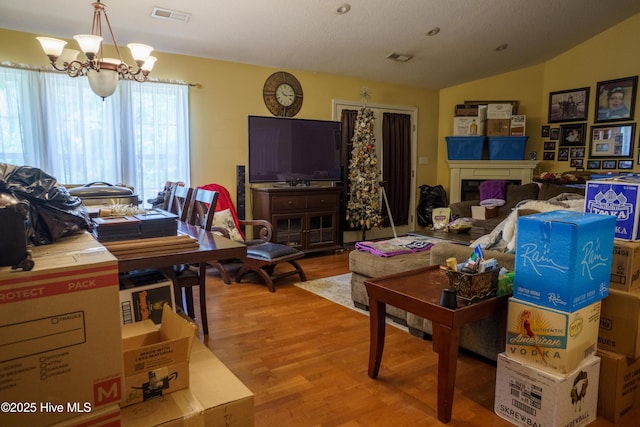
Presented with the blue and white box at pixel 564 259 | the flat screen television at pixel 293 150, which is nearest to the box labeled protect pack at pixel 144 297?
the blue and white box at pixel 564 259

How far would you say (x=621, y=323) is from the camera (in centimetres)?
195

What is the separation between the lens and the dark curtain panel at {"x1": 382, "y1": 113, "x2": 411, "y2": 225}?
250 inches

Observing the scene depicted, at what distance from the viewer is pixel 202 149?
4887 millimetres

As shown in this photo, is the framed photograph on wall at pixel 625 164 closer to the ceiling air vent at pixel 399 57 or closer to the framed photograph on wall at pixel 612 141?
the framed photograph on wall at pixel 612 141

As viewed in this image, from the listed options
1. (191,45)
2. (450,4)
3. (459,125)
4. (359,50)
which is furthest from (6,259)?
(459,125)

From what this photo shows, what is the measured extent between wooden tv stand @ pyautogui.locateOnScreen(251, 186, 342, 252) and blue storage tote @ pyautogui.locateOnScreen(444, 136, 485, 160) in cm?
216

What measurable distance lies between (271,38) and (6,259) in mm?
4075

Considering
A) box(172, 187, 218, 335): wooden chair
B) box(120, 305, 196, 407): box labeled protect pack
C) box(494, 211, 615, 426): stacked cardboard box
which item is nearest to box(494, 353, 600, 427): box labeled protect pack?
box(494, 211, 615, 426): stacked cardboard box

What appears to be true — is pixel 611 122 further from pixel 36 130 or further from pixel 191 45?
pixel 36 130

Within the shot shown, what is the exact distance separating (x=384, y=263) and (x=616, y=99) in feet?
14.0

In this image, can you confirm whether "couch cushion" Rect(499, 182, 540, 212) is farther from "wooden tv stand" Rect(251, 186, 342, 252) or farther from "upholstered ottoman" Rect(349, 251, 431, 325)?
"upholstered ottoman" Rect(349, 251, 431, 325)

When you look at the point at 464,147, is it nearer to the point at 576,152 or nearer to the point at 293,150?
the point at 576,152

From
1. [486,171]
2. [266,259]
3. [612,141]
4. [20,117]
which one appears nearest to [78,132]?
[20,117]

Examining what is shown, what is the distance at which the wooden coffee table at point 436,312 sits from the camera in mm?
1875
